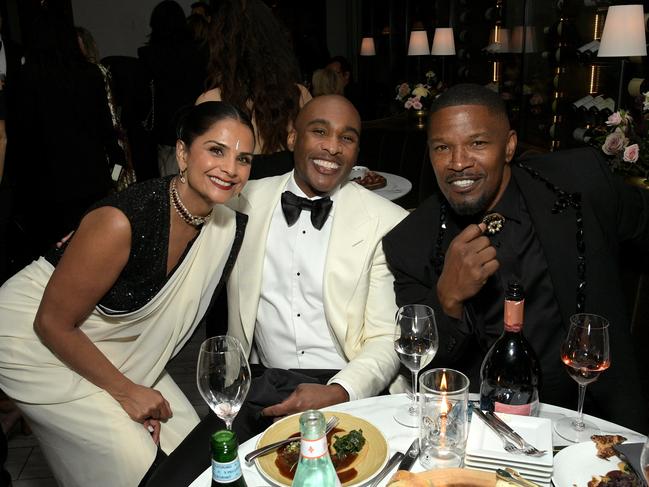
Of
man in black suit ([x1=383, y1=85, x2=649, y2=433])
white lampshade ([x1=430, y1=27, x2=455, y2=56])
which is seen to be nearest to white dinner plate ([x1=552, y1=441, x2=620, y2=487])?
man in black suit ([x1=383, y1=85, x2=649, y2=433])

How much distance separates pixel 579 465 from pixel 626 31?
3.40 meters

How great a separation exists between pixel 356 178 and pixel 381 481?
3.19m

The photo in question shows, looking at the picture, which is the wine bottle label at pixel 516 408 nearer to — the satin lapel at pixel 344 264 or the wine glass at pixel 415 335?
the wine glass at pixel 415 335

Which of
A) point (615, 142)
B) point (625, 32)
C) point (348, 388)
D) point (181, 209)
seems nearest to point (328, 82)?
Answer: point (625, 32)

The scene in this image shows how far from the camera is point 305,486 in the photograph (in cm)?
98

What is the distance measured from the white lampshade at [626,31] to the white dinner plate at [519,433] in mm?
3308

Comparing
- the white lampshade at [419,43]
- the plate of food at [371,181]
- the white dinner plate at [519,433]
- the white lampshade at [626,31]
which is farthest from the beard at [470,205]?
the white lampshade at [419,43]

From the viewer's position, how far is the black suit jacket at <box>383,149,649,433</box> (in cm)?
182

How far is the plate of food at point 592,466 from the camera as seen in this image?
1.13 meters

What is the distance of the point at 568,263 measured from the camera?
1862 mm

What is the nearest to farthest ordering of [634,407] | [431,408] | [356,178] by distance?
[431,408] < [634,407] < [356,178]

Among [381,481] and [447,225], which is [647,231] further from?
[381,481]

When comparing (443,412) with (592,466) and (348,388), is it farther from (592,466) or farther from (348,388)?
(348,388)

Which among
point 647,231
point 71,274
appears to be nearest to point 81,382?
point 71,274
